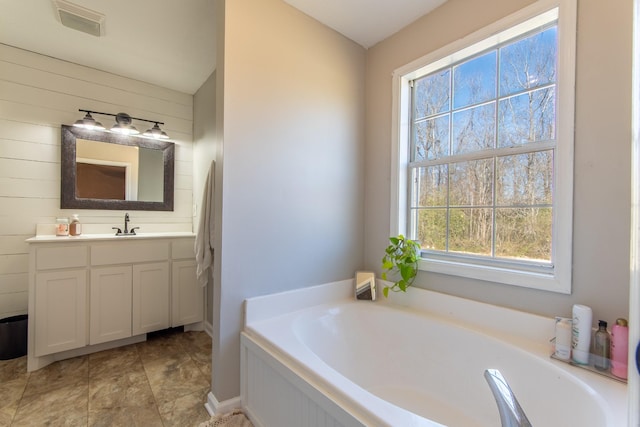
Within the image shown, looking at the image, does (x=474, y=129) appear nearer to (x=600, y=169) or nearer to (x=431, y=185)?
(x=431, y=185)

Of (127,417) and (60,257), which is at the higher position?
(60,257)

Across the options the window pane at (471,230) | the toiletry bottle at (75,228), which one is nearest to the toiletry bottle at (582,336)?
the window pane at (471,230)

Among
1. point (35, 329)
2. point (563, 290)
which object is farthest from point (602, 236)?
point (35, 329)

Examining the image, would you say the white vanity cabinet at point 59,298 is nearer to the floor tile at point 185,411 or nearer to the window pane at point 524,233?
the floor tile at point 185,411

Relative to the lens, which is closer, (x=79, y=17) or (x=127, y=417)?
(x=127, y=417)

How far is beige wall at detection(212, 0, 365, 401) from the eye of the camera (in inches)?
62.9

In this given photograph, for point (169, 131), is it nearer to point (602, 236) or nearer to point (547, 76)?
point (547, 76)

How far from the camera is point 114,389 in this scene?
180 centimetres

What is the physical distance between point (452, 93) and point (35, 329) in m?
3.29

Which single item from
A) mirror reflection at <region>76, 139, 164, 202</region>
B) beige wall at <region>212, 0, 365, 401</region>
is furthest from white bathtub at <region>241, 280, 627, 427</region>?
mirror reflection at <region>76, 139, 164, 202</region>

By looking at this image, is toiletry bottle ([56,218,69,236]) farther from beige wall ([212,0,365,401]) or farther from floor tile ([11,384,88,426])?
beige wall ([212,0,365,401])

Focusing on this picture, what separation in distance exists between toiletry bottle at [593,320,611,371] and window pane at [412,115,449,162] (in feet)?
3.82

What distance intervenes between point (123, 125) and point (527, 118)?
3145mm

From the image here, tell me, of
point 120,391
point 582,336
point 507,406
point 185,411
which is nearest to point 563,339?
point 582,336
